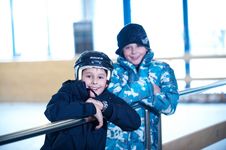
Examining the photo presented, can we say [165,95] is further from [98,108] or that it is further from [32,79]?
[32,79]

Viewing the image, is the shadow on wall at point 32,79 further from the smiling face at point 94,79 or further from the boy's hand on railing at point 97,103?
the boy's hand on railing at point 97,103

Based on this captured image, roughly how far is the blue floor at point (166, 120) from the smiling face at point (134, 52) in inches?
99.0

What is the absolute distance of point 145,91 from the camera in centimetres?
244

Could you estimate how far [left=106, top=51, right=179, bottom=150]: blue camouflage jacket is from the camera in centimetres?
250

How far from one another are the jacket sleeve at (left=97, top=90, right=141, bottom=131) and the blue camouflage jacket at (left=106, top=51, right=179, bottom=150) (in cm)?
25

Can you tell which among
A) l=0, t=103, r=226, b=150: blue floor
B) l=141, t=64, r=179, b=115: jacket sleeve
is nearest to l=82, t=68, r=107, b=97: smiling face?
l=141, t=64, r=179, b=115: jacket sleeve

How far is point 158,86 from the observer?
2623 mm

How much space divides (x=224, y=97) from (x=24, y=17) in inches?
270

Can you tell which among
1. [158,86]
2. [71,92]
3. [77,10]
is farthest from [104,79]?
[77,10]

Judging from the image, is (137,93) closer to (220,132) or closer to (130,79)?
(130,79)

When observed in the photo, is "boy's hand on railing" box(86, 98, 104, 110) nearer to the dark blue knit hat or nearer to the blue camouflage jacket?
the blue camouflage jacket

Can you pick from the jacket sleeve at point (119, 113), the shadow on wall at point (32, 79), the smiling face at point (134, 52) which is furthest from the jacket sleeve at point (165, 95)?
the shadow on wall at point (32, 79)

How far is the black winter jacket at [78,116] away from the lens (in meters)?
1.92

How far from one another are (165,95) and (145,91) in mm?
194
